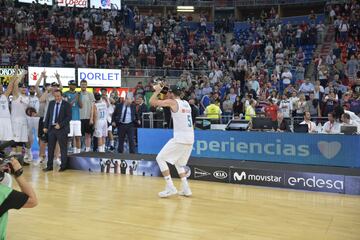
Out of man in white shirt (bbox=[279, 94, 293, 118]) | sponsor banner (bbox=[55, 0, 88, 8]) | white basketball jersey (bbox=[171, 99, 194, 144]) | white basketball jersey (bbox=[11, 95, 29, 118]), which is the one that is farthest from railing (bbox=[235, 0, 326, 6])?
white basketball jersey (bbox=[171, 99, 194, 144])

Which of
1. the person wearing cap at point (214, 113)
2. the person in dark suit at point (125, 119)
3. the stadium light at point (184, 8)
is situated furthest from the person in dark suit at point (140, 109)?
the stadium light at point (184, 8)

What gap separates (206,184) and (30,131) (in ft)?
16.9

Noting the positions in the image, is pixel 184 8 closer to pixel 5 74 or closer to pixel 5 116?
pixel 5 74

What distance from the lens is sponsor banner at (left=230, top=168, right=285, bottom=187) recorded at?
29.3ft

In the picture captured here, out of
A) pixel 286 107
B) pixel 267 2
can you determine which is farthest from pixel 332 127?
pixel 267 2

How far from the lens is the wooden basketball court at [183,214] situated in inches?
232

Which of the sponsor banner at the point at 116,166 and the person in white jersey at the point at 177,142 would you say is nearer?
the person in white jersey at the point at 177,142

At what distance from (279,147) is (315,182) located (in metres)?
2.26

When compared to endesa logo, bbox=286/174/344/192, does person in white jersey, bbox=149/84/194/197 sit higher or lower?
higher

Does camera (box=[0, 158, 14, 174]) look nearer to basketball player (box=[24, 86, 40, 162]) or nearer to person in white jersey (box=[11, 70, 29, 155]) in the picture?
person in white jersey (box=[11, 70, 29, 155])

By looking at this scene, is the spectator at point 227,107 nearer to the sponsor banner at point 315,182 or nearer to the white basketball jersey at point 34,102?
the white basketball jersey at point 34,102

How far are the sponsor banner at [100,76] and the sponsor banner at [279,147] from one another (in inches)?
316

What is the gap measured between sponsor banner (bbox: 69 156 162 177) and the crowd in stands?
16.3ft

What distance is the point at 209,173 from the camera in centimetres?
969
